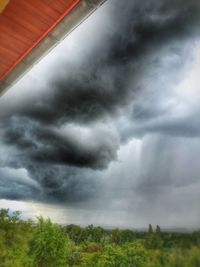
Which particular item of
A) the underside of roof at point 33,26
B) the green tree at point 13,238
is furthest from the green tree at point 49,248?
the underside of roof at point 33,26

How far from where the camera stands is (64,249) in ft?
156

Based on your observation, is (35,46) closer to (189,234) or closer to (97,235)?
(189,234)

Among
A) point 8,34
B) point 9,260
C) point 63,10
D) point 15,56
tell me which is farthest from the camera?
point 9,260

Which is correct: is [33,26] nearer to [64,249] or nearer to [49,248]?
[64,249]

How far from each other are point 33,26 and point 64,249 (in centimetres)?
4841

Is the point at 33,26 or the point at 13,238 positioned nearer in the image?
the point at 33,26

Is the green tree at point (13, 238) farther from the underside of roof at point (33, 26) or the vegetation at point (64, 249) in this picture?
the underside of roof at point (33, 26)

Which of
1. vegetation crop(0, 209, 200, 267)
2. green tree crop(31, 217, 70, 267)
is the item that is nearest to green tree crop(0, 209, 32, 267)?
vegetation crop(0, 209, 200, 267)

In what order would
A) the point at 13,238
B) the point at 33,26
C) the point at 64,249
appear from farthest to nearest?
the point at 64,249
the point at 13,238
the point at 33,26

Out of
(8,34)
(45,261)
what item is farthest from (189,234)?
(45,261)

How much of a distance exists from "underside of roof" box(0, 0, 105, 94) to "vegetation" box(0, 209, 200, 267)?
8.66 ft

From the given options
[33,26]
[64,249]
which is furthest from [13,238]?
[33,26]

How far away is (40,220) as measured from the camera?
172ft

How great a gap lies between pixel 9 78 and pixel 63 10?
4.52 feet
